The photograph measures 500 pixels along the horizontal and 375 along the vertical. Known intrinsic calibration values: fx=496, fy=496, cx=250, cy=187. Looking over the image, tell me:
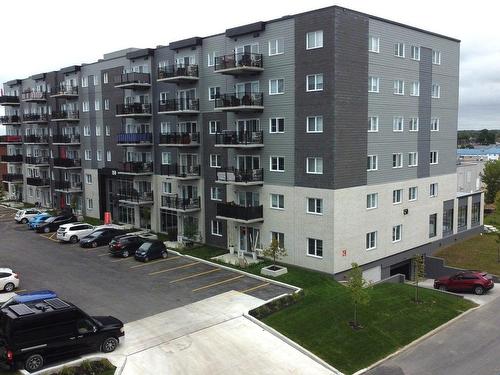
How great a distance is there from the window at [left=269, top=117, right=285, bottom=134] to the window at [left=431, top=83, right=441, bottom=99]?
49.9ft

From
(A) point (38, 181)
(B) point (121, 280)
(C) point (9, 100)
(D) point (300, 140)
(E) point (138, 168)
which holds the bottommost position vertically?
(B) point (121, 280)

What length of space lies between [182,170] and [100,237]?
29.8 ft

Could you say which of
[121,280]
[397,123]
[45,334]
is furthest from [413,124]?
[45,334]

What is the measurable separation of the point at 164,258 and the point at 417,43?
26.3 m

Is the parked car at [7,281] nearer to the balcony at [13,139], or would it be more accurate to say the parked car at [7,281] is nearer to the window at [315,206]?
the window at [315,206]

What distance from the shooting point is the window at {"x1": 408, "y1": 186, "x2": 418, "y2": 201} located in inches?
1584

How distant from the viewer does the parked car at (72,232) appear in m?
44.1

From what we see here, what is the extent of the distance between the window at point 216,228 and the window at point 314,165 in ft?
34.5

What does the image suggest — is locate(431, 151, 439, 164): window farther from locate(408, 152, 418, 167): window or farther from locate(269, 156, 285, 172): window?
locate(269, 156, 285, 172): window

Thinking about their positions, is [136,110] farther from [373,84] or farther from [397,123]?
[397,123]

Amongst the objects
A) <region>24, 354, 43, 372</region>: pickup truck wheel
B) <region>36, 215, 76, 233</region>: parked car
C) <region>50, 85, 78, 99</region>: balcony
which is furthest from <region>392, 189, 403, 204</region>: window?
<region>50, 85, 78, 99</region>: balcony

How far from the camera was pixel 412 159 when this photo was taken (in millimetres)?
40500

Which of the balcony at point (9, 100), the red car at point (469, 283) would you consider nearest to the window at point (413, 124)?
the red car at point (469, 283)

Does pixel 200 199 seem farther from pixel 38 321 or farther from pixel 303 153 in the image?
pixel 38 321
